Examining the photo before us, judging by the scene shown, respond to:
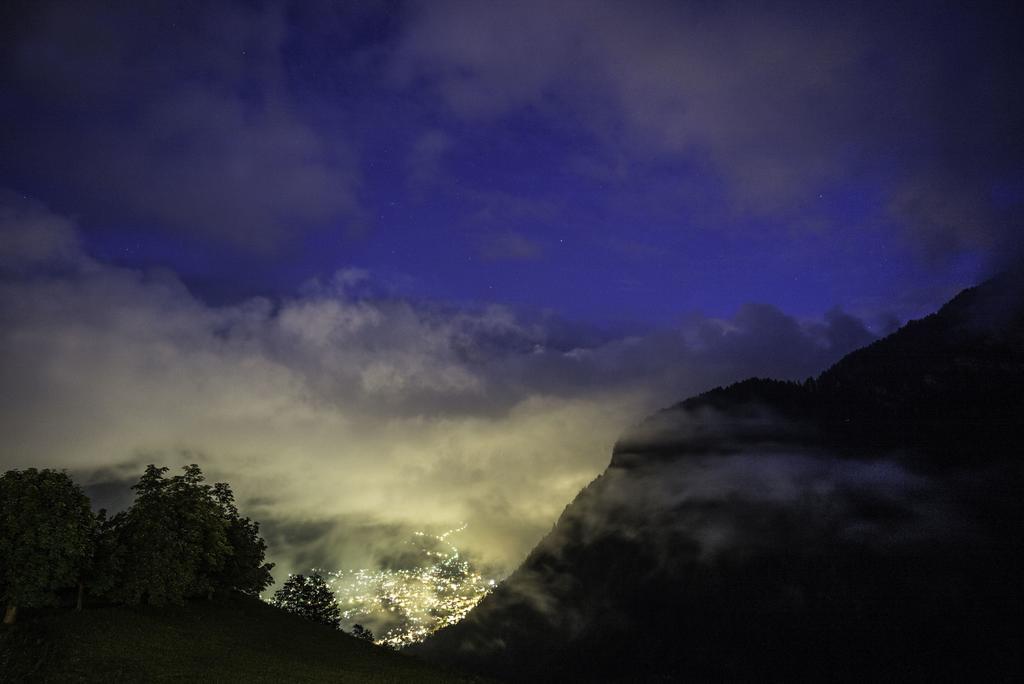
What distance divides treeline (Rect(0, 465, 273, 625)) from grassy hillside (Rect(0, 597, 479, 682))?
2.47m

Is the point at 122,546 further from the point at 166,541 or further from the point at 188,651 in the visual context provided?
the point at 188,651

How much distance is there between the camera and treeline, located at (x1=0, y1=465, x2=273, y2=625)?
49.2m

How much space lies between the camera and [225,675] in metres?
42.5

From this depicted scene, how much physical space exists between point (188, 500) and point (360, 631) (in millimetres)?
76290

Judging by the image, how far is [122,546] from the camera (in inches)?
2274

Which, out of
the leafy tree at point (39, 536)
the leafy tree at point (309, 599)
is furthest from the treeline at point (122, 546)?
the leafy tree at point (309, 599)

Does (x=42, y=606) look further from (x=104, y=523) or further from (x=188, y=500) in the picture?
(x=188, y=500)

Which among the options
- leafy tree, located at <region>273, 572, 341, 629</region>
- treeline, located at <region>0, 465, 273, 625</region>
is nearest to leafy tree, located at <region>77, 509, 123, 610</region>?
treeline, located at <region>0, 465, 273, 625</region>

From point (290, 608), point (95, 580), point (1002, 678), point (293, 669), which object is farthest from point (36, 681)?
point (1002, 678)

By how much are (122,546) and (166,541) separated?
12.4ft

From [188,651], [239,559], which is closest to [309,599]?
[239,559]

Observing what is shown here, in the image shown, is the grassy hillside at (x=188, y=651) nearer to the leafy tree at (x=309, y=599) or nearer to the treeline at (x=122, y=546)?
the treeline at (x=122, y=546)

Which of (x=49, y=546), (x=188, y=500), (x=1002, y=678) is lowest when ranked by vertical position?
(x=1002, y=678)

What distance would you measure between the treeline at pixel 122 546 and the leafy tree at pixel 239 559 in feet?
0.40
